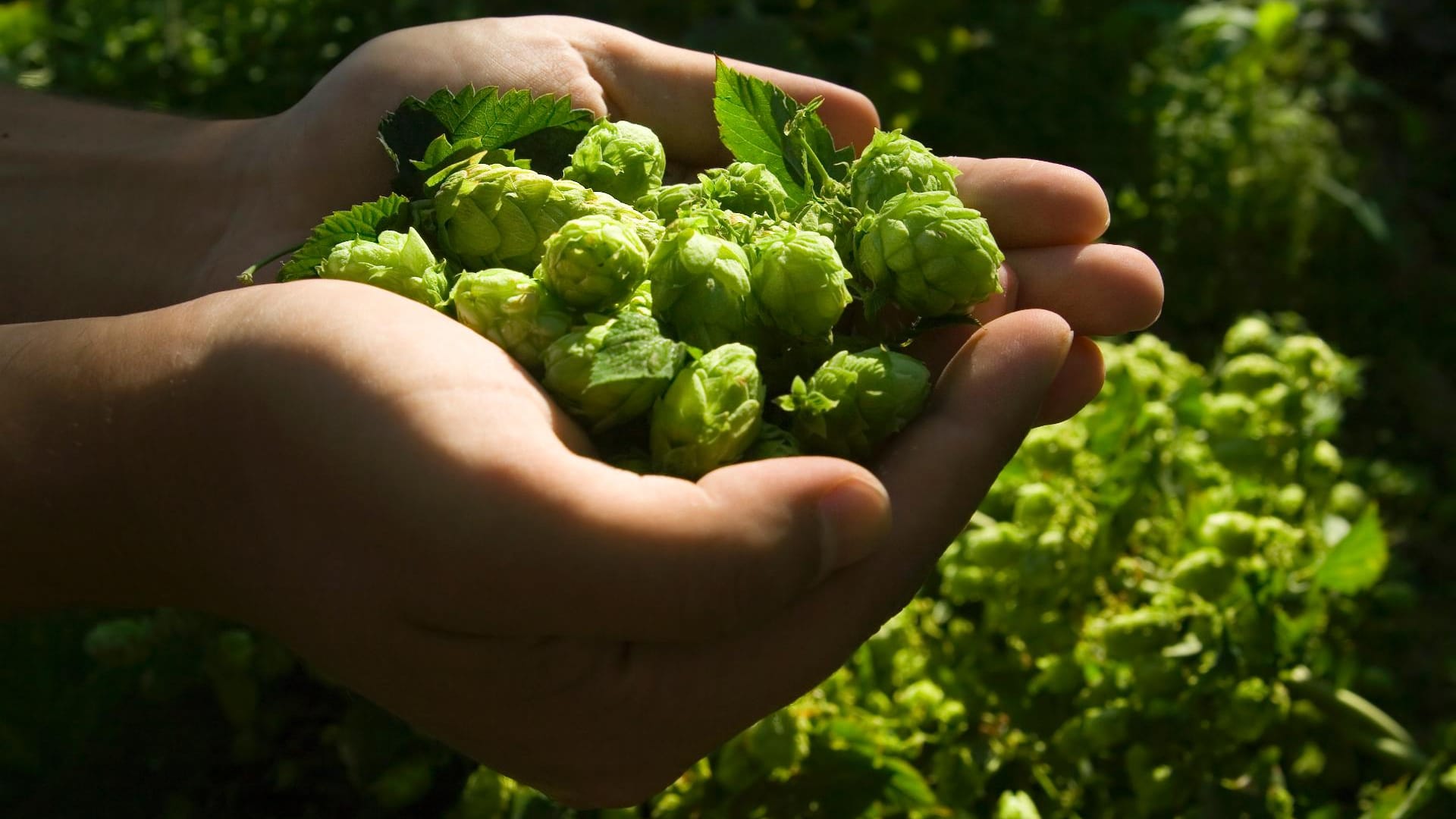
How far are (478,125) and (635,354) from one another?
594mm

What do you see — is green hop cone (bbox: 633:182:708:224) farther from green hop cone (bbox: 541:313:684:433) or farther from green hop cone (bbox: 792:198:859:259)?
green hop cone (bbox: 541:313:684:433)

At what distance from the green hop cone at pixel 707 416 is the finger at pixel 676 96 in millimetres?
815

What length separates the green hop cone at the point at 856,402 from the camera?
1406 millimetres

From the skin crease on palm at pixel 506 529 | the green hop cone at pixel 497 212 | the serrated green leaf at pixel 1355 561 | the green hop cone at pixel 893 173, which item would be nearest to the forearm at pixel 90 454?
the skin crease on palm at pixel 506 529

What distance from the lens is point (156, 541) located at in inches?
53.4

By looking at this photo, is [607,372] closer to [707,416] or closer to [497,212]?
[707,416]

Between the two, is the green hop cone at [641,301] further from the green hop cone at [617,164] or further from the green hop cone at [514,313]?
the green hop cone at [617,164]

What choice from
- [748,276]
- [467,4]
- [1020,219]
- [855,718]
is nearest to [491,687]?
[748,276]

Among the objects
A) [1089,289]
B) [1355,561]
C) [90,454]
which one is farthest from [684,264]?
[1355,561]

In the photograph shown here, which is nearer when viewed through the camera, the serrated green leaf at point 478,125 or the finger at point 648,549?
the finger at point 648,549

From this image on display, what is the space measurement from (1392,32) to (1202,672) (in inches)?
126

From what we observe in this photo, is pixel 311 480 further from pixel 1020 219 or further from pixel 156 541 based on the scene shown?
pixel 1020 219

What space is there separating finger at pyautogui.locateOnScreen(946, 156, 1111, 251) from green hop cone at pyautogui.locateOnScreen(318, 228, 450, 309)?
0.76 metres

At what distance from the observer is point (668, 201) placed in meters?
1.74
